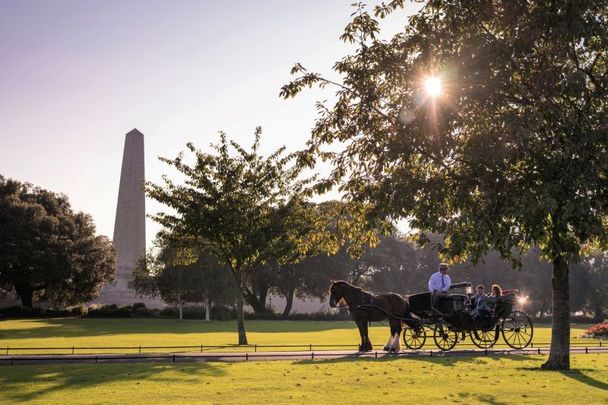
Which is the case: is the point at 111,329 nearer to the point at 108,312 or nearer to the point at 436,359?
the point at 108,312

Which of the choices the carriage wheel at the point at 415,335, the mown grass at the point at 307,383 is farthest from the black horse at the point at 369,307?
the mown grass at the point at 307,383

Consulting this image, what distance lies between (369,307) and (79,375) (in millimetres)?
10627

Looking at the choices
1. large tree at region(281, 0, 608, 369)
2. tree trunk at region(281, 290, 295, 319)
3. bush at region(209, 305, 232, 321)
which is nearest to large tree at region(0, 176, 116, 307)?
bush at region(209, 305, 232, 321)

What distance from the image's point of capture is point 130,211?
63.3 meters

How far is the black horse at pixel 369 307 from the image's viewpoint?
73.8ft

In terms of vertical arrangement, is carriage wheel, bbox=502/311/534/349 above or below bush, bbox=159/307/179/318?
above

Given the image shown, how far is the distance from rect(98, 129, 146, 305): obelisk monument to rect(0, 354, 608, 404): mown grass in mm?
46049

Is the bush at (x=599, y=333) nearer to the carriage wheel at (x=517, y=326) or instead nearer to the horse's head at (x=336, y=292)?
the carriage wheel at (x=517, y=326)

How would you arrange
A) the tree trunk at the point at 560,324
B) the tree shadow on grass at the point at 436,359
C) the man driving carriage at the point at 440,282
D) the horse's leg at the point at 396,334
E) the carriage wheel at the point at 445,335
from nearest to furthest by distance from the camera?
the tree trunk at the point at 560,324, the tree shadow on grass at the point at 436,359, the carriage wheel at the point at 445,335, the man driving carriage at the point at 440,282, the horse's leg at the point at 396,334

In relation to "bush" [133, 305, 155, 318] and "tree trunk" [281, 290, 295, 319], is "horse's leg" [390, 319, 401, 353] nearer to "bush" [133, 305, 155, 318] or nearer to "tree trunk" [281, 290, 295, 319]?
"bush" [133, 305, 155, 318]

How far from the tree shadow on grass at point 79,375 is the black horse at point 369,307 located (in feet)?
20.9

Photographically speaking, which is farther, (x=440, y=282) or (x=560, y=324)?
(x=440, y=282)

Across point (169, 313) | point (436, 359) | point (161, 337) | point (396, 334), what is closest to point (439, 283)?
point (436, 359)

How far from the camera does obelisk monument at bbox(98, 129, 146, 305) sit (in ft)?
204
